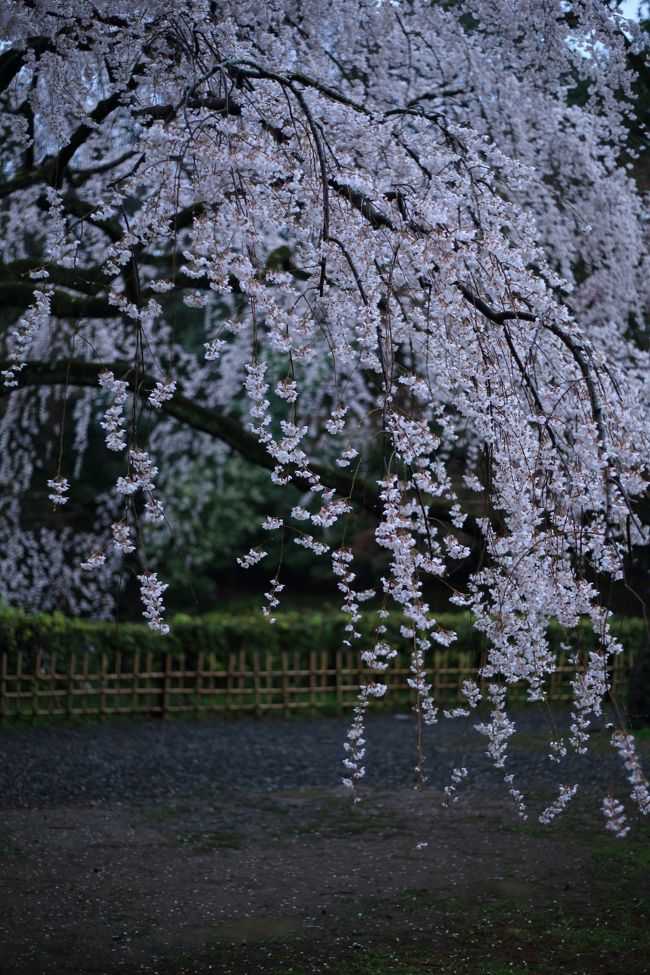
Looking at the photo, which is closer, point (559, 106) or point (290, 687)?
point (559, 106)

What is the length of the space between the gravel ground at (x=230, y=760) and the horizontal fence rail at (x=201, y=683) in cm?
33

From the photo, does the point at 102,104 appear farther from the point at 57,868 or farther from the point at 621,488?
the point at 57,868

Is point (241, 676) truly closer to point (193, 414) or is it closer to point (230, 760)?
point (230, 760)

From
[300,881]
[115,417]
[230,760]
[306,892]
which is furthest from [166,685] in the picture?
[115,417]

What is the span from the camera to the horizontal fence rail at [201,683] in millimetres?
9703

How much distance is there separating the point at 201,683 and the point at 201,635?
53 cm

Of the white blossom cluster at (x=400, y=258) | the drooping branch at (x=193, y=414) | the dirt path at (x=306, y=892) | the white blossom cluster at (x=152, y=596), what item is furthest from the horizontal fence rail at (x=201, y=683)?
the white blossom cluster at (x=152, y=596)

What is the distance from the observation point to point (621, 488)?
3523mm

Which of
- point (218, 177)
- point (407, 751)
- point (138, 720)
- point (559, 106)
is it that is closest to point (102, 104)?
point (218, 177)

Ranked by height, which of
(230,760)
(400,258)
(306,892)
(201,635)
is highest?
(400,258)

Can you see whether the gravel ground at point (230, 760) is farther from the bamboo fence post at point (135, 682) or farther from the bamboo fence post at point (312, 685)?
the bamboo fence post at point (312, 685)

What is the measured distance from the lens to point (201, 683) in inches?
421

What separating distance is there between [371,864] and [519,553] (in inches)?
105

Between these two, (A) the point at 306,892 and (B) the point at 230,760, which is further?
(B) the point at 230,760
